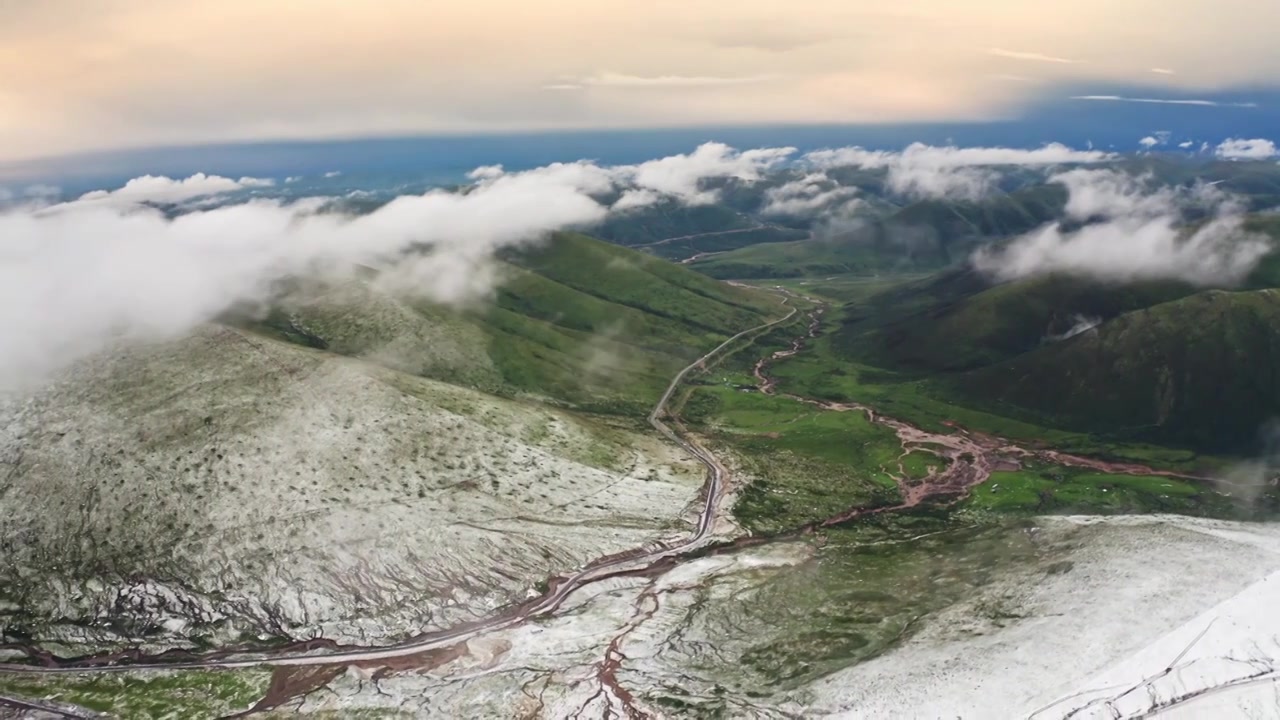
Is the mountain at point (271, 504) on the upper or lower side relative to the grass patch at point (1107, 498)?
upper

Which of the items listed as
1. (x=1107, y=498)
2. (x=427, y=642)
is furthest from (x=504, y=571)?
(x=1107, y=498)

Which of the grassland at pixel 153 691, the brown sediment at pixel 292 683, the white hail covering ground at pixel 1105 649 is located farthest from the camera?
the brown sediment at pixel 292 683

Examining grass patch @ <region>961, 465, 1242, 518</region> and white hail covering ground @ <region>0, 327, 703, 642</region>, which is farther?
grass patch @ <region>961, 465, 1242, 518</region>

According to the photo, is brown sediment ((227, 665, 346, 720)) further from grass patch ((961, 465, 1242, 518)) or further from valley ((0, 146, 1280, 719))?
grass patch ((961, 465, 1242, 518))

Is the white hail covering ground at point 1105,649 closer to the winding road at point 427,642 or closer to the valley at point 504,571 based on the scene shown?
the valley at point 504,571

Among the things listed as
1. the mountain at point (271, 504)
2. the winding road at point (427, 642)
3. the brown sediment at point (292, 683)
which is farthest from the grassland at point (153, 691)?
the mountain at point (271, 504)

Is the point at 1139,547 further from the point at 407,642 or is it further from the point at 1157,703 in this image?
the point at 407,642

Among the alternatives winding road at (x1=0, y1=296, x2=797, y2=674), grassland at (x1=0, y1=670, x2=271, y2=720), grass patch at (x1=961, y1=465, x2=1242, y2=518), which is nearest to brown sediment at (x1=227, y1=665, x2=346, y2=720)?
grassland at (x1=0, y1=670, x2=271, y2=720)

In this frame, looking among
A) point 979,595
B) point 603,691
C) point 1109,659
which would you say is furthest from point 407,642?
point 1109,659
